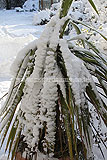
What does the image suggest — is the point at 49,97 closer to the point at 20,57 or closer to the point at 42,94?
the point at 42,94

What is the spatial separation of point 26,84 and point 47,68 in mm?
105

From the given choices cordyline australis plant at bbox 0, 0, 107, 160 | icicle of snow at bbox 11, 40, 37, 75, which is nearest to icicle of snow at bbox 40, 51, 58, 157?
cordyline australis plant at bbox 0, 0, 107, 160

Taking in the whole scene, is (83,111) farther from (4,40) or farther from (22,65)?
(4,40)

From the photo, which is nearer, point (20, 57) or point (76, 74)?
point (76, 74)

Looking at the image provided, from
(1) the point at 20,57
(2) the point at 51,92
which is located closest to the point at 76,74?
(2) the point at 51,92

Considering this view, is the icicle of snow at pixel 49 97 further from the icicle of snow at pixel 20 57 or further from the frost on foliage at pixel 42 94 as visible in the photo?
the icicle of snow at pixel 20 57

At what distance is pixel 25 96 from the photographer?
86 cm

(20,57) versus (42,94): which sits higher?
(20,57)

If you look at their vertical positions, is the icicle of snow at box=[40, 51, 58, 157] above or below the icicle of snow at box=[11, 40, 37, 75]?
below

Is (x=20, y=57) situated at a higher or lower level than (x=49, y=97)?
higher

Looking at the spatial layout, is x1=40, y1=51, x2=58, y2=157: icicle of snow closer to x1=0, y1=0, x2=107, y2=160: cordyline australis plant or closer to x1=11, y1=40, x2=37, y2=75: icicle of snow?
x1=0, y1=0, x2=107, y2=160: cordyline australis plant

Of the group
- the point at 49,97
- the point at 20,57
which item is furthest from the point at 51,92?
the point at 20,57

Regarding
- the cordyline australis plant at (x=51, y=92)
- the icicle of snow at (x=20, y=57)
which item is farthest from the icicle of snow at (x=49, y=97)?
the icicle of snow at (x=20, y=57)

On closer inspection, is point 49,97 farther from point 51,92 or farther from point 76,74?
point 76,74
